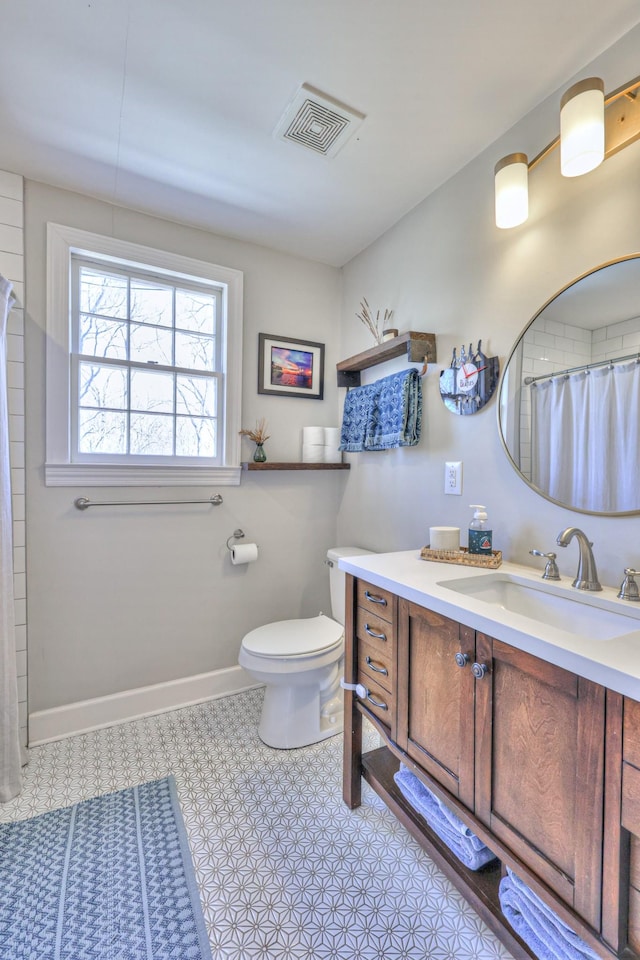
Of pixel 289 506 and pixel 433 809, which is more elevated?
pixel 289 506

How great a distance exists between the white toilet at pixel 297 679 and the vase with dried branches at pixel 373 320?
4.96 ft

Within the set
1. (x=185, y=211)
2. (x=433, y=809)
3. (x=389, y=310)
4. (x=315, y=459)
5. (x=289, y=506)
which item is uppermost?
(x=185, y=211)

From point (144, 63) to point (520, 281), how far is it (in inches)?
54.5

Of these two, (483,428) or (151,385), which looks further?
(151,385)

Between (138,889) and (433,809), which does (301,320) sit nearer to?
(433,809)

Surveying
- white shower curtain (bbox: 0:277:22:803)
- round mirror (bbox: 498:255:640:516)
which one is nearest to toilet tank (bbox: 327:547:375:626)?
round mirror (bbox: 498:255:640:516)

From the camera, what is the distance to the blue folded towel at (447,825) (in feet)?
3.64

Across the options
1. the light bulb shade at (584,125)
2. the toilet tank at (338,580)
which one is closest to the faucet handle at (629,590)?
the light bulb shade at (584,125)

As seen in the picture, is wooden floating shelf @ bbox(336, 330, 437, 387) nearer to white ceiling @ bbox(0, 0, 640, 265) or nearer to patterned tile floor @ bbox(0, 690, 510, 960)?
white ceiling @ bbox(0, 0, 640, 265)

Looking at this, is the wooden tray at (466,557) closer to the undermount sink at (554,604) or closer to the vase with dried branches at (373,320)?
the undermount sink at (554,604)

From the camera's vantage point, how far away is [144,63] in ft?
4.22

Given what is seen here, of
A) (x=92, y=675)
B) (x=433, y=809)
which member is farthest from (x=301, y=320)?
(x=433, y=809)

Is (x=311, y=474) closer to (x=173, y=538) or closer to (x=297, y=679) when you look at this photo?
(x=173, y=538)

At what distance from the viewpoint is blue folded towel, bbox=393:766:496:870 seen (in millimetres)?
1108
